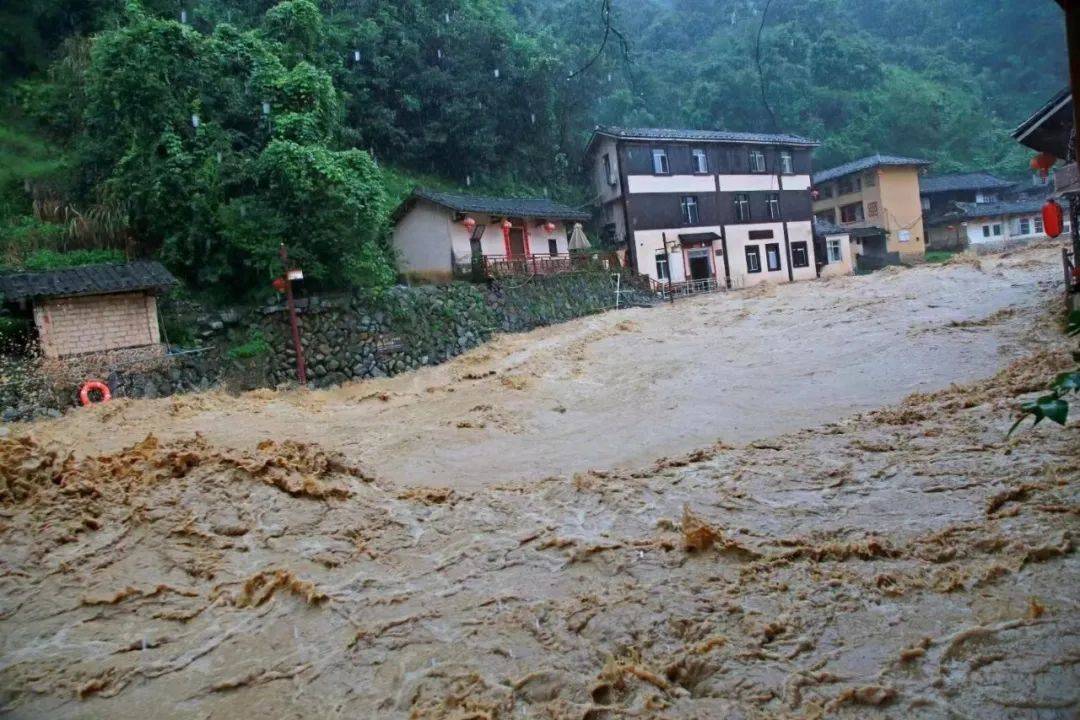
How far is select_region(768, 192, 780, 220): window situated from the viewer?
113 feet

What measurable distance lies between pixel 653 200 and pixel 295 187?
18203 millimetres

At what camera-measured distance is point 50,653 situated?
5.56 meters

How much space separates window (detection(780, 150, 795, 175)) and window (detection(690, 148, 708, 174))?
16.3ft

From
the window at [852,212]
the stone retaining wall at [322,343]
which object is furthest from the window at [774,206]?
the stone retaining wall at [322,343]

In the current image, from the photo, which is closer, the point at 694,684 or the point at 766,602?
the point at 694,684

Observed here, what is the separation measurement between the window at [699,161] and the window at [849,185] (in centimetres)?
1132

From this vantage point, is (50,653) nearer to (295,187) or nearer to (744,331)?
(295,187)

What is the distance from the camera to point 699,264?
106ft

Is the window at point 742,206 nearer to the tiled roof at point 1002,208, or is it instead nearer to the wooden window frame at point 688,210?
the wooden window frame at point 688,210

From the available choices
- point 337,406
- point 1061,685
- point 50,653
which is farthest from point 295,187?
point 1061,685

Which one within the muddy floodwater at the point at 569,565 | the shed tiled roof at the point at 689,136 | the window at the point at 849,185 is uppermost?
the shed tiled roof at the point at 689,136

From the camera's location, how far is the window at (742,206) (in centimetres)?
3350

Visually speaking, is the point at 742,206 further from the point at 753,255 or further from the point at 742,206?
the point at 753,255

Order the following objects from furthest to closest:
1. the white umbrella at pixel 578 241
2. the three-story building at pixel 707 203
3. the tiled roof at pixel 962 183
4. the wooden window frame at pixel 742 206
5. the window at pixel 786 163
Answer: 1. the tiled roof at pixel 962 183
2. the window at pixel 786 163
3. the wooden window frame at pixel 742 206
4. the three-story building at pixel 707 203
5. the white umbrella at pixel 578 241
